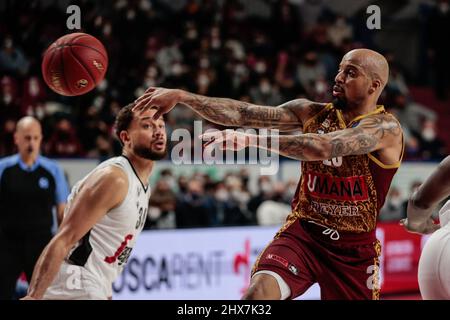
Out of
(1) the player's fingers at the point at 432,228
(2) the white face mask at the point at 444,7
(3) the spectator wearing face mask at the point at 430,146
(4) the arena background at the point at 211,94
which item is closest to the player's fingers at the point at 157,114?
(1) the player's fingers at the point at 432,228

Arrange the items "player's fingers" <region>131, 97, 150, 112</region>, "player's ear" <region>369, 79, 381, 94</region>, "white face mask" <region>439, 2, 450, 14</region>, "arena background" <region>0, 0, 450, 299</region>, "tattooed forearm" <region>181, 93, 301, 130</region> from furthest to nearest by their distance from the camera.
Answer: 1. "white face mask" <region>439, 2, 450, 14</region>
2. "arena background" <region>0, 0, 450, 299</region>
3. "tattooed forearm" <region>181, 93, 301, 130</region>
4. "player's ear" <region>369, 79, 381, 94</region>
5. "player's fingers" <region>131, 97, 150, 112</region>

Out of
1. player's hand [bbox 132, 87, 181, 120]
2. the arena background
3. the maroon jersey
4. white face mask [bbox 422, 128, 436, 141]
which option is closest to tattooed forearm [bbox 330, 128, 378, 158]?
the maroon jersey

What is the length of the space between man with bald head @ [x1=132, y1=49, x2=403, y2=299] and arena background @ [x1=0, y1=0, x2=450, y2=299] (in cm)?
417

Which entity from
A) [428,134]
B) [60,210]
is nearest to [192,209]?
[60,210]

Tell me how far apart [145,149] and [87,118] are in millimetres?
6539

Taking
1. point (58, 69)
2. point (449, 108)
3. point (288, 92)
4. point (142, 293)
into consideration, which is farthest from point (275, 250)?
point (449, 108)

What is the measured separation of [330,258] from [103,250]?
1.36 metres

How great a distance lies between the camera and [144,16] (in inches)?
555

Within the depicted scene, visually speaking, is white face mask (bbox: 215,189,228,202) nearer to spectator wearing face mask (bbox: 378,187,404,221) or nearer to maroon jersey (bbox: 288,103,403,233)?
spectator wearing face mask (bbox: 378,187,404,221)

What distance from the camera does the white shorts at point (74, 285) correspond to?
174 inches

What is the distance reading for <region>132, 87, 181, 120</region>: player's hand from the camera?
4.45 m

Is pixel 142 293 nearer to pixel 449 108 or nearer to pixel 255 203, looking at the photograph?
pixel 255 203

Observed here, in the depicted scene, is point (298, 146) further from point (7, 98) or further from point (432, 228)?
point (7, 98)
